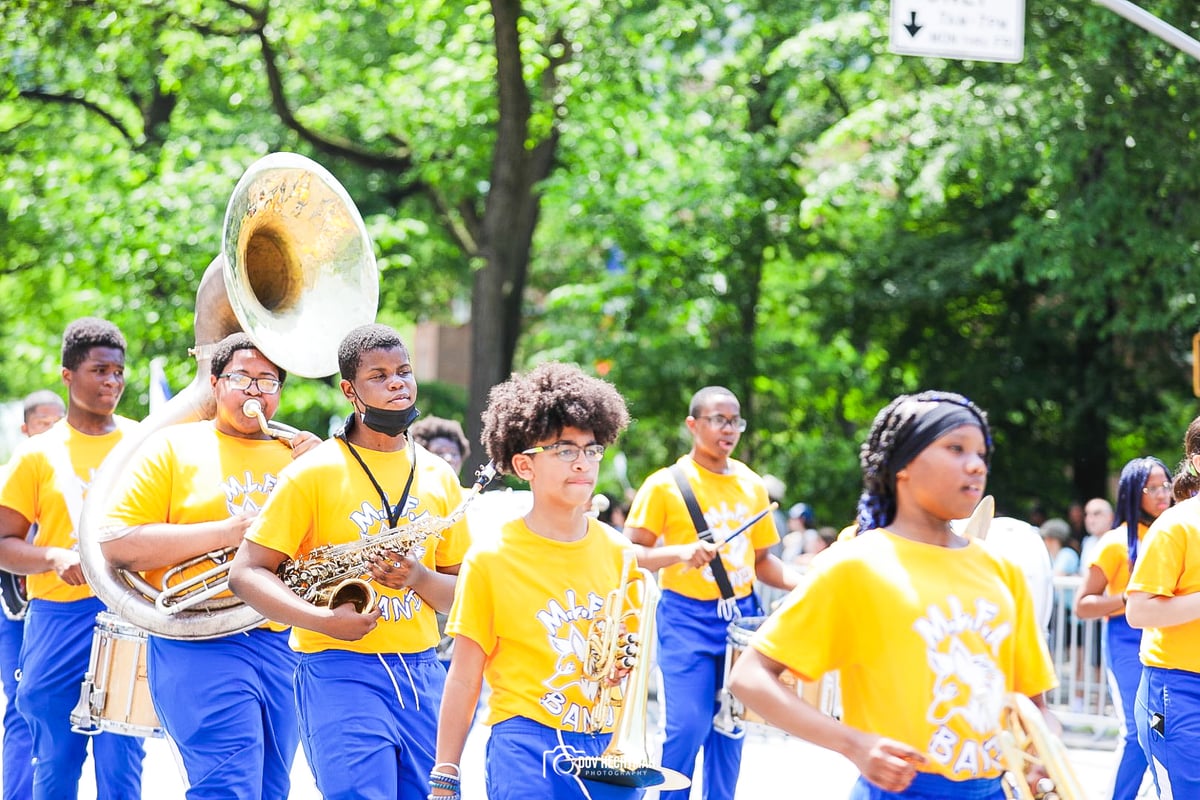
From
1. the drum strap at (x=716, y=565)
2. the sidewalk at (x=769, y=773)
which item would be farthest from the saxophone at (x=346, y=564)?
the sidewalk at (x=769, y=773)

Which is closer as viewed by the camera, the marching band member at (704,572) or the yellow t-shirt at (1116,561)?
the marching band member at (704,572)

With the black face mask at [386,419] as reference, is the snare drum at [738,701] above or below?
below

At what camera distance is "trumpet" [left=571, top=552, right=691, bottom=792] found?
439 cm

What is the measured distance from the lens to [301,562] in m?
5.08

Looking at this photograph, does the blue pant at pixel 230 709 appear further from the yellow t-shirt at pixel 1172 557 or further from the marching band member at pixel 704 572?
the yellow t-shirt at pixel 1172 557

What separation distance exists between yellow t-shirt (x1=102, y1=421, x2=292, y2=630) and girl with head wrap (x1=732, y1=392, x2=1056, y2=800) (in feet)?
8.63

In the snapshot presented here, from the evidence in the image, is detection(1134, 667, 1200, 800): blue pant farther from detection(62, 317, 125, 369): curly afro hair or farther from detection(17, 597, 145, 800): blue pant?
detection(62, 317, 125, 369): curly afro hair

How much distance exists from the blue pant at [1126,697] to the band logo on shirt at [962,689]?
14.3 ft

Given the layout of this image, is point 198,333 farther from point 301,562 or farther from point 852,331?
point 852,331

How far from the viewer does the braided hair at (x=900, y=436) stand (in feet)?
12.1

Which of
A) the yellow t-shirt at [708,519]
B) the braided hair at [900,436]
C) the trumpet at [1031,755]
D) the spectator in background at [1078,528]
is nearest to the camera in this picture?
the trumpet at [1031,755]

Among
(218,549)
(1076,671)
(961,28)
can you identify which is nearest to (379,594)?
(218,549)

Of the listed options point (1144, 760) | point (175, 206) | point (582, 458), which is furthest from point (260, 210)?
point (175, 206)

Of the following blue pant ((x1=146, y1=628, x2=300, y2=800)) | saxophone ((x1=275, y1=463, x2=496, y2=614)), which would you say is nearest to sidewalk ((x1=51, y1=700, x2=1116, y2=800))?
blue pant ((x1=146, y1=628, x2=300, y2=800))
